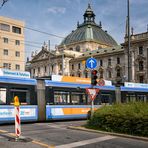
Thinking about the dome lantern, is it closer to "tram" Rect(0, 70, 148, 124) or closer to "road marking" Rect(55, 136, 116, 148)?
"tram" Rect(0, 70, 148, 124)

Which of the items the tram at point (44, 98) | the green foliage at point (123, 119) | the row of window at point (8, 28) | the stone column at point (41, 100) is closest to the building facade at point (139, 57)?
the row of window at point (8, 28)

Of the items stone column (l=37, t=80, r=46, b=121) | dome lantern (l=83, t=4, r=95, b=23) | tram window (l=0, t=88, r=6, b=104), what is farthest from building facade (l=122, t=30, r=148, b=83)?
tram window (l=0, t=88, r=6, b=104)

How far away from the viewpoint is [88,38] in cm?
12912

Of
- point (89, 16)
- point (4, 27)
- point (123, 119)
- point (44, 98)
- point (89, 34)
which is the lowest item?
point (123, 119)

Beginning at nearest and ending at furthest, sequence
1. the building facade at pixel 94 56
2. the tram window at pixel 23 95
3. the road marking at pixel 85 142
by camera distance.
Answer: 1. the road marking at pixel 85 142
2. the tram window at pixel 23 95
3. the building facade at pixel 94 56

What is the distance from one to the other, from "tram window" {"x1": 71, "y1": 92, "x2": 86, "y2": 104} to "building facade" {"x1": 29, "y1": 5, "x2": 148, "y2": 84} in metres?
46.0

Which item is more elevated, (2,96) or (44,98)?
(2,96)

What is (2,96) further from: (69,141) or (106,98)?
(106,98)

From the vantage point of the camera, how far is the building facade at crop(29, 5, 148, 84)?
86938 millimetres

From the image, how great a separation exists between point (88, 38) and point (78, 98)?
108028mm

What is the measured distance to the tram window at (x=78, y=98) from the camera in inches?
860

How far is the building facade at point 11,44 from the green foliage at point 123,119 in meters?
60.5

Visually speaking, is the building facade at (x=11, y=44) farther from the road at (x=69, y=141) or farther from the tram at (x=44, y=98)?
the road at (x=69, y=141)

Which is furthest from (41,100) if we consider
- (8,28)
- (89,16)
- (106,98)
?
(89,16)
